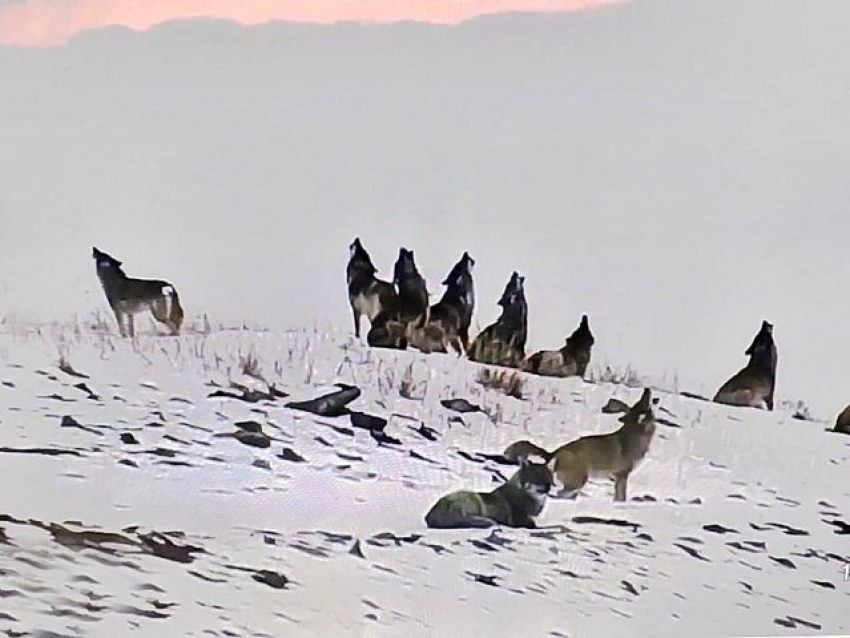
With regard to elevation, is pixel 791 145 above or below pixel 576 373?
above

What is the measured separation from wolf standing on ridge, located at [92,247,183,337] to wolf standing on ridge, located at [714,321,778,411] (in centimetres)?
61

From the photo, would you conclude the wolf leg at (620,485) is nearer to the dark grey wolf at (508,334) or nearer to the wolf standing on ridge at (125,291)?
the dark grey wolf at (508,334)

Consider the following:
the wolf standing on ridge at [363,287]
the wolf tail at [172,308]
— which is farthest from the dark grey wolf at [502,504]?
the wolf tail at [172,308]

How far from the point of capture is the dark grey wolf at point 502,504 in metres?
1.29

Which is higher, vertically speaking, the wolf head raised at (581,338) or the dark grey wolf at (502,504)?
the wolf head raised at (581,338)

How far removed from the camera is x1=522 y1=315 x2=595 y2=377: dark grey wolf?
129cm

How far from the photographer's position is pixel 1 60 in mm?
1219

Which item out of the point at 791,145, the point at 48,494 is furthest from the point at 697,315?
the point at 48,494

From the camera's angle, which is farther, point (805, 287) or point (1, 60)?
point (805, 287)

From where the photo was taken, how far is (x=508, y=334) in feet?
4.23

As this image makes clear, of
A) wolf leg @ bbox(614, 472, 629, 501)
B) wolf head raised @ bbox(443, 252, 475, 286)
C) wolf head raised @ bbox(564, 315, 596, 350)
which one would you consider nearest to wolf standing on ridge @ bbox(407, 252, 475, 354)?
wolf head raised @ bbox(443, 252, 475, 286)

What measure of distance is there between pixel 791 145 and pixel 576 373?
34 centimetres

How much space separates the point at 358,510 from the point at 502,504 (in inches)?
6.1

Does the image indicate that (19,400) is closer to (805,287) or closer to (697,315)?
(697,315)
